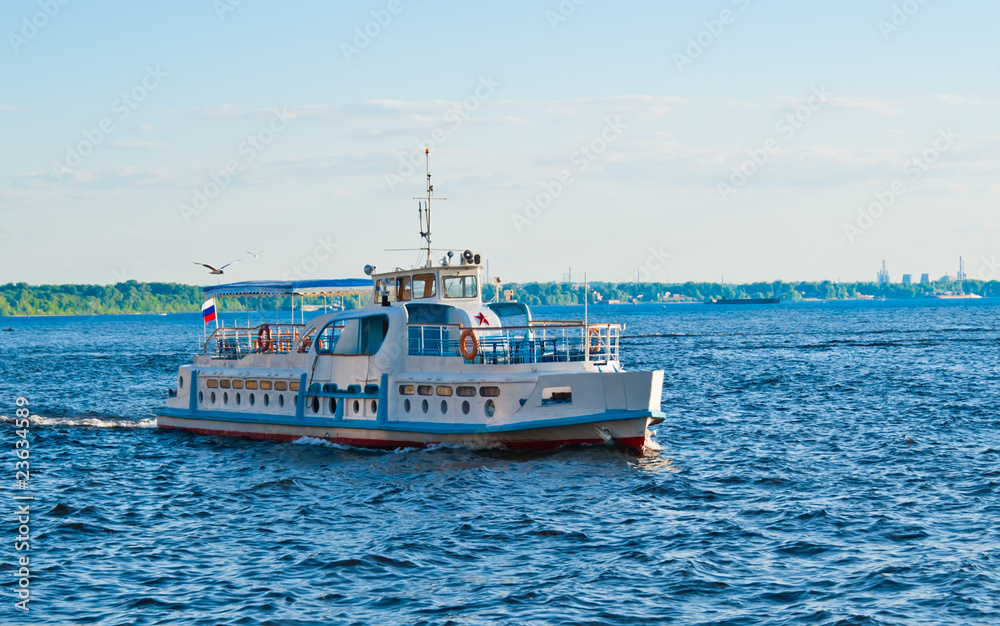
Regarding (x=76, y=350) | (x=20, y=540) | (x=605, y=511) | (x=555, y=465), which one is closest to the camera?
(x=20, y=540)

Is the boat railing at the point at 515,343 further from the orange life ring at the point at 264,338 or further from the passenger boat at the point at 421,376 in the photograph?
the orange life ring at the point at 264,338

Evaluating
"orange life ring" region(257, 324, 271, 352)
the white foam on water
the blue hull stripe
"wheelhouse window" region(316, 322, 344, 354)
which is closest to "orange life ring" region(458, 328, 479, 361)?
the blue hull stripe

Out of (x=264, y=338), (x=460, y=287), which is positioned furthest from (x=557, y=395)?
(x=264, y=338)

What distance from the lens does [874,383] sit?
56.8m

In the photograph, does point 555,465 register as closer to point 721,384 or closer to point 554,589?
point 554,589

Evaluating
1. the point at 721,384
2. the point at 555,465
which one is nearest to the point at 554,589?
the point at 555,465

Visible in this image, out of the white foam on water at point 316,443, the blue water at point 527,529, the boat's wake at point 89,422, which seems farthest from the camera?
the boat's wake at point 89,422

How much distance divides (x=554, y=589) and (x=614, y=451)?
38.9 ft

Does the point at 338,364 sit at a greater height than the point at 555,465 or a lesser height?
greater

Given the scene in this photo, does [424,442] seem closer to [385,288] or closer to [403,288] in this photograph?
[403,288]

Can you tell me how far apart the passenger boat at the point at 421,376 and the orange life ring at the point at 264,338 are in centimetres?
5

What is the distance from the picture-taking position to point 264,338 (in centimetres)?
3691

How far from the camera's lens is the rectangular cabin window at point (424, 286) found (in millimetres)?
33625

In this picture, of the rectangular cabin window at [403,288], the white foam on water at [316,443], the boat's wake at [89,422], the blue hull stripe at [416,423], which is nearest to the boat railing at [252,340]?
the blue hull stripe at [416,423]
